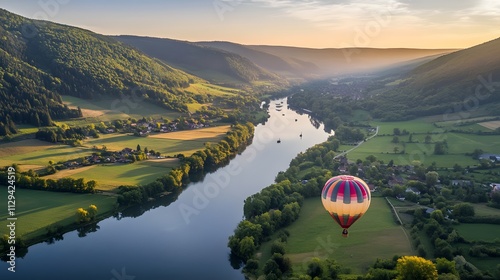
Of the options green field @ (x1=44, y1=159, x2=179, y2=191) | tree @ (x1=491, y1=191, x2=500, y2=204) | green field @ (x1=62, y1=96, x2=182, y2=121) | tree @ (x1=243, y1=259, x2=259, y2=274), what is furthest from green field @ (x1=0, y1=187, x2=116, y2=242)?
tree @ (x1=491, y1=191, x2=500, y2=204)

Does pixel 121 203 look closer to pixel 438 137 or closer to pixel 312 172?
pixel 312 172

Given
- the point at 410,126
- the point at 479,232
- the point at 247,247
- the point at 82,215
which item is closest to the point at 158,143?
the point at 82,215

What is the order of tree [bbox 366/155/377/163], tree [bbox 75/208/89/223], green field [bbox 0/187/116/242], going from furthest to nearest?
tree [bbox 366/155/377/163] → tree [bbox 75/208/89/223] → green field [bbox 0/187/116/242]

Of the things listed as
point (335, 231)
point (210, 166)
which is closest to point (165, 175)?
point (210, 166)

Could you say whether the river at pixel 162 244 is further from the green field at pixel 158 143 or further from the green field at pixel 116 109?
the green field at pixel 116 109

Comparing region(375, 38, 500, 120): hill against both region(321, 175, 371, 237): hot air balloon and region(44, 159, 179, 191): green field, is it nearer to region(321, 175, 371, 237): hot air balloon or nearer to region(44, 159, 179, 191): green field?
region(44, 159, 179, 191): green field
